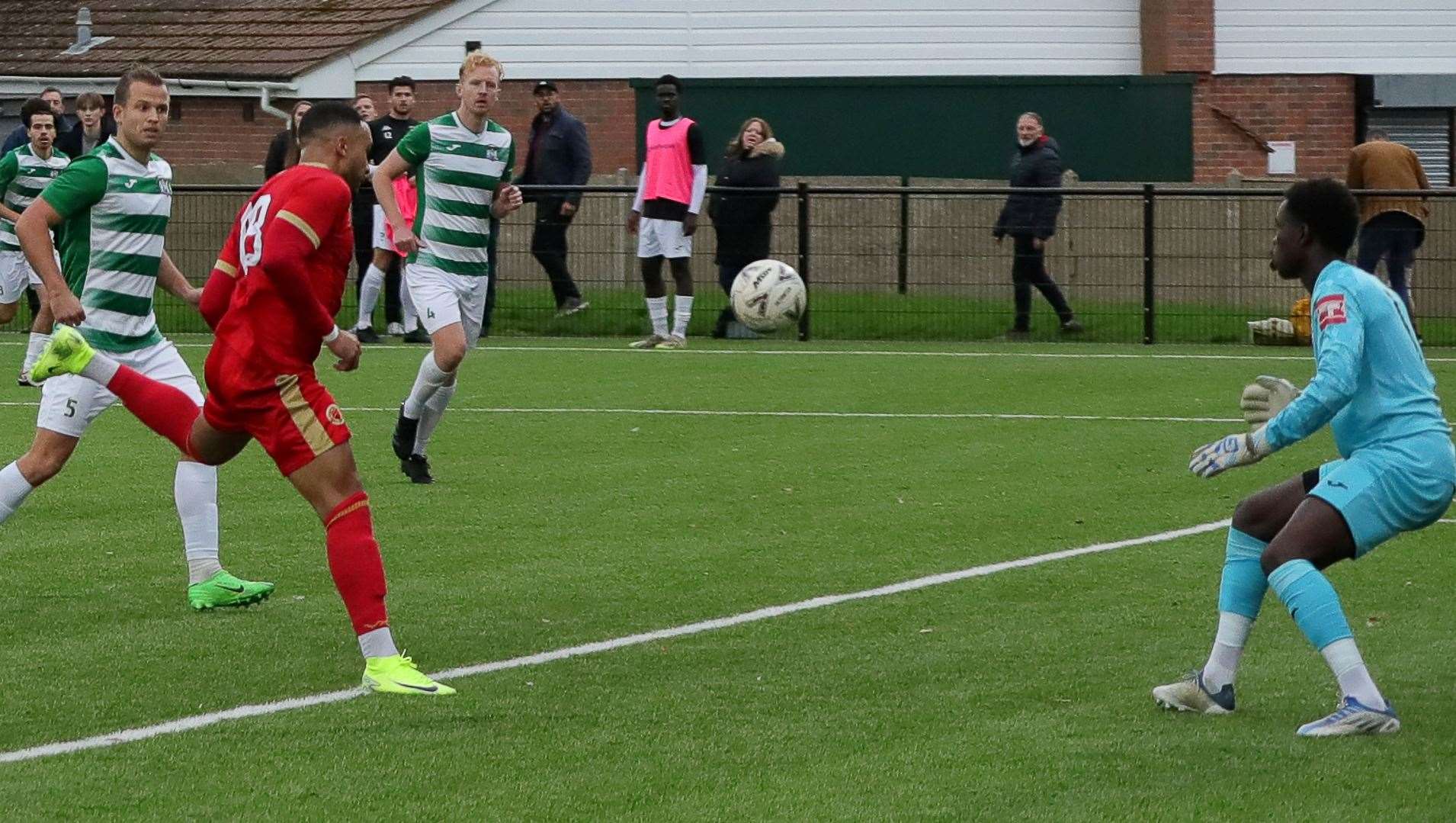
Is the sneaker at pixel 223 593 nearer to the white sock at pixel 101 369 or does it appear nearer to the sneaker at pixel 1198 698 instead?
the white sock at pixel 101 369

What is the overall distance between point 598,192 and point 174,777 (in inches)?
573

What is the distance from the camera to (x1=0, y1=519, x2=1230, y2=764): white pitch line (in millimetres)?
5668

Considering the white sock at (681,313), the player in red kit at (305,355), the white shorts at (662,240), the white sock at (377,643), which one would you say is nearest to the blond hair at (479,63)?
the player in red kit at (305,355)

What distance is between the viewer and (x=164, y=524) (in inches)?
A: 371

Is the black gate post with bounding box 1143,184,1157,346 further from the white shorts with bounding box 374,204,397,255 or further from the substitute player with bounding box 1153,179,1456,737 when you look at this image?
the substitute player with bounding box 1153,179,1456,737

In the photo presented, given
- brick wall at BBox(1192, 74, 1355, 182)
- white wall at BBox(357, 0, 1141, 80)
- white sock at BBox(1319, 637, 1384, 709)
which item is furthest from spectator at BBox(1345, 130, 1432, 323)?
white sock at BBox(1319, 637, 1384, 709)

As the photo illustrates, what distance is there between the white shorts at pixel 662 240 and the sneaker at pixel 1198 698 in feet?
40.4

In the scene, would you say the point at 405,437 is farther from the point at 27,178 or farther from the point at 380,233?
the point at 380,233

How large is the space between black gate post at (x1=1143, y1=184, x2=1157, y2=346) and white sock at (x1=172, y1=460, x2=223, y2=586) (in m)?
12.3

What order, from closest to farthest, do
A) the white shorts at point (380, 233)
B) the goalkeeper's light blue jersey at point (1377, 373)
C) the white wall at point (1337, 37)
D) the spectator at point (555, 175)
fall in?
the goalkeeper's light blue jersey at point (1377, 373), the white shorts at point (380, 233), the spectator at point (555, 175), the white wall at point (1337, 37)

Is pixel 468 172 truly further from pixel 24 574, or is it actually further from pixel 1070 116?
pixel 1070 116

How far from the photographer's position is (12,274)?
51.1ft

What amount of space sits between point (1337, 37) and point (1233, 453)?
23655 millimetres

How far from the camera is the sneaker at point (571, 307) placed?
19.9m
